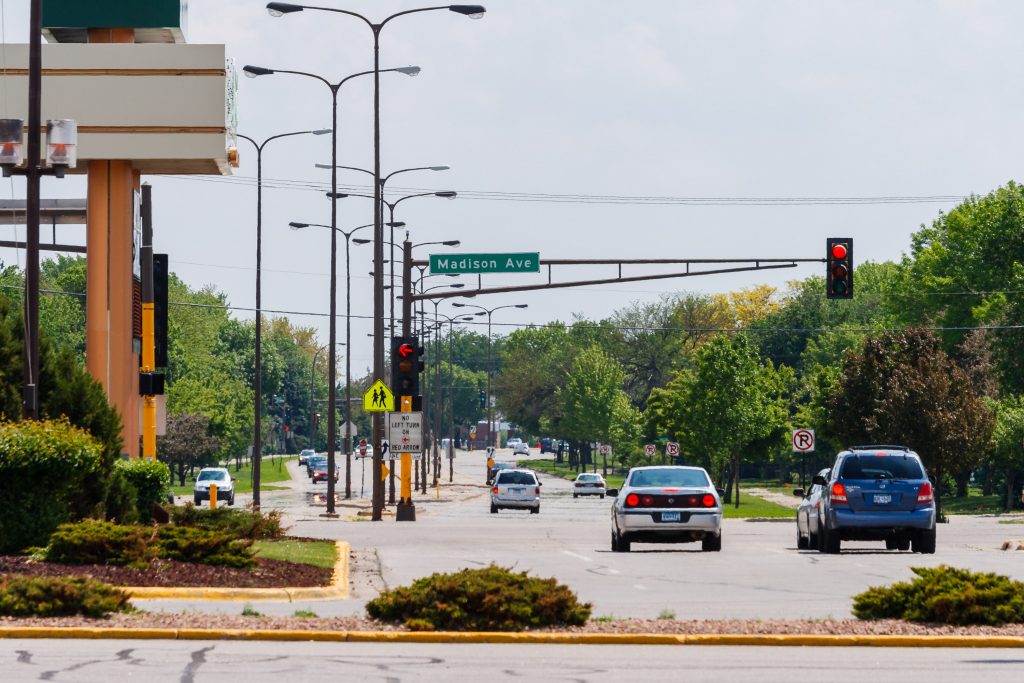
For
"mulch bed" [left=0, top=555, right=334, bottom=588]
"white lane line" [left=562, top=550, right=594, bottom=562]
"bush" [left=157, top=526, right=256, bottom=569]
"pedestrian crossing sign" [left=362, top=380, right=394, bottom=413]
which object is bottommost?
"white lane line" [left=562, top=550, right=594, bottom=562]

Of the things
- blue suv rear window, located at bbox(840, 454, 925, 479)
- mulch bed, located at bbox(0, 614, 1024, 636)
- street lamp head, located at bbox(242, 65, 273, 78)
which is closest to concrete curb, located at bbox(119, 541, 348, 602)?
mulch bed, located at bbox(0, 614, 1024, 636)

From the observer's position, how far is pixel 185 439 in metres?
96.1

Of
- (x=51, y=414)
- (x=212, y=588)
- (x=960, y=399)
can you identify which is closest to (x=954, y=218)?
(x=960, y=399)

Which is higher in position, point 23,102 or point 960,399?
point 23,102

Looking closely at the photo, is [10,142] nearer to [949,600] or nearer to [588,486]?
[949,600]

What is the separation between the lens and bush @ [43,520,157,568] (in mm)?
19516

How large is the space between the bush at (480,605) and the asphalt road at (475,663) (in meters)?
0.59

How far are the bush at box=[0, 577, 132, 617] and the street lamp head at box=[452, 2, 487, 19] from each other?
2789cm

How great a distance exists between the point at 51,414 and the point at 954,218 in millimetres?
68251

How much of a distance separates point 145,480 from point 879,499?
39.8 ft

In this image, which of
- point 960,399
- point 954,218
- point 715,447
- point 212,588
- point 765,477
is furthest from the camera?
point 765,477

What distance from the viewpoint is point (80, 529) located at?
64.8 ft

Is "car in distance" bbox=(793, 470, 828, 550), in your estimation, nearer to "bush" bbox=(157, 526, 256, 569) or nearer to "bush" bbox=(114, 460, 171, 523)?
"bush" bbox=(114, 460, 171, 523)

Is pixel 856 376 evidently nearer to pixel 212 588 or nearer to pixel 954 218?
pixel 954 218
